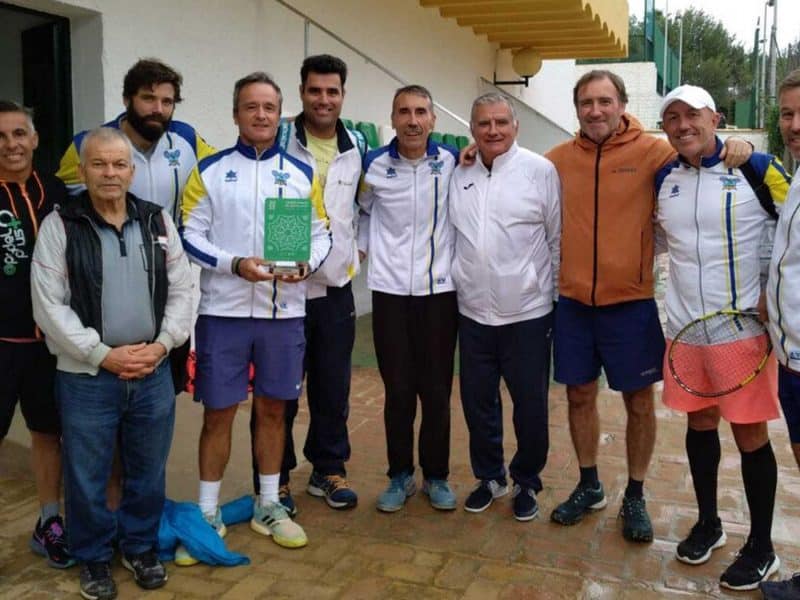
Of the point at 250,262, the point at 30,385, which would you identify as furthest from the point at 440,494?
the point at 30,385

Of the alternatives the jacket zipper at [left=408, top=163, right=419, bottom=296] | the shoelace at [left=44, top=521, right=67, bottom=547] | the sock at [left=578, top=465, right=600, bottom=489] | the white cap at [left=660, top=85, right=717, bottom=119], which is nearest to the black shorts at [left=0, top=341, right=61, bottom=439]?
the shoelace at [left=44, top=521, right=67, bottom=547]

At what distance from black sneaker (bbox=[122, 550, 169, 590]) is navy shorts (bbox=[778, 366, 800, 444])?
2792mm

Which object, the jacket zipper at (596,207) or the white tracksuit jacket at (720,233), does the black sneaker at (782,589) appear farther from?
the jacket zipper at (596,207)

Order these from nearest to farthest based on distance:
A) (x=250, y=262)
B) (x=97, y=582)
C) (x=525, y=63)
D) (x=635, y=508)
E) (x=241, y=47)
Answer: (x=97, y=582) → (x=250, y=262) → (x=635, y=508) → (x=241, y=47) → (x=525, y=63)

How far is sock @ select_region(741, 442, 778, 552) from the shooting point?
3775 millimetres

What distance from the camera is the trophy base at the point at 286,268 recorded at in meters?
3.90

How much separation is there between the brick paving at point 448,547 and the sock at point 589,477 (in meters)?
0.16

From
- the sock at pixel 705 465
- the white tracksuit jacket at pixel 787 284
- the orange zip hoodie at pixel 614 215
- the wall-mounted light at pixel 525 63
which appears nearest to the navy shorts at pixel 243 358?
the orange zip hoodie at pixel 614 215

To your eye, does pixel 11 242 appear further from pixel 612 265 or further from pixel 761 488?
pixel 761 488

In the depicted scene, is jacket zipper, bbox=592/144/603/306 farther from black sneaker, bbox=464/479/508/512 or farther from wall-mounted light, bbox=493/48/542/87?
wall-mounted light, bbox=493/48/542/87

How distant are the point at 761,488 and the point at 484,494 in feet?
4.85

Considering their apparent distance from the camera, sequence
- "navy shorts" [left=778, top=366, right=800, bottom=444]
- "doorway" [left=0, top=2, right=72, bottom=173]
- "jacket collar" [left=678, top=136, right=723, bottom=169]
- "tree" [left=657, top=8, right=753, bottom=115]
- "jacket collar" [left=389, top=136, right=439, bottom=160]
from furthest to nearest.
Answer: "tree" [left=657, top=8, right=753, bottom=115]
"doorway" [left=0, top=2, right=72, bottom=173]
"jacket collar" [left=389, top=136, right=439, bottom=160]
"jacket collar" [left=678, top=136, right=723, bottom=169]
"navy shorts" [left=778, top=366, right=800, bottom=444]

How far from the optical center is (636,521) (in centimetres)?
425

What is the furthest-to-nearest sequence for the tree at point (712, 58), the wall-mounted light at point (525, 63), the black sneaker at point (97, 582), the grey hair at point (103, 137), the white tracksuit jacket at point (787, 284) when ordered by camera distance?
the tree at point (712, 58) → the wall-mounted light at point (525, 63) → the black sneaker at point (97, 582) → the grey hair at point (103, 137) → the white tracksuit jacket at point (787, 284)
